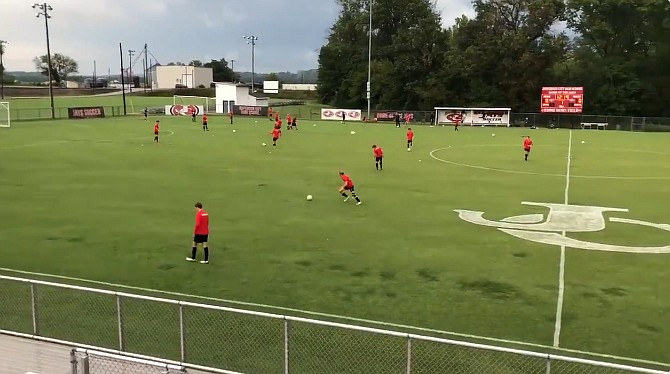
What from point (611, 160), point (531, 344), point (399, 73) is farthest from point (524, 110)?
point (531, 344)

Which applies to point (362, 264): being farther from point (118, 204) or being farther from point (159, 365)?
point (118, 204)

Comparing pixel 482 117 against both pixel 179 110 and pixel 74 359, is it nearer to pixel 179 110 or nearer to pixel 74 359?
pixel 179 110

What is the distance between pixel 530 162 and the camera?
3616 centimetres

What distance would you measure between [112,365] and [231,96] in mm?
84691

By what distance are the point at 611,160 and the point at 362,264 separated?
29056 millimetres

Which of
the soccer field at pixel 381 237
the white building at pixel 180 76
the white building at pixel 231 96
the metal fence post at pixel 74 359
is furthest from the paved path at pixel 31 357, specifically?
the white building at pixel 180 76

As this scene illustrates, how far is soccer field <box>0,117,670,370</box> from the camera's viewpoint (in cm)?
1223

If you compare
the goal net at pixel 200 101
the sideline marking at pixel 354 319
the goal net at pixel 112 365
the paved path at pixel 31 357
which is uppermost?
the goal net at pixel 200 101

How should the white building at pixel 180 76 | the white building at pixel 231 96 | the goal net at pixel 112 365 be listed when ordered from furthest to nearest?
1. the white building at pixel 180 76
2. the white building at pixel 231 96
3. the goal net at pixel 112 365

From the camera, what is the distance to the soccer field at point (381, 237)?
481 inches

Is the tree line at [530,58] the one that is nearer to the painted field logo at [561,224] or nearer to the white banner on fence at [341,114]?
the white banner on fence at [341,114]

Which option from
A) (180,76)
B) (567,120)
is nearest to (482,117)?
(567,120)

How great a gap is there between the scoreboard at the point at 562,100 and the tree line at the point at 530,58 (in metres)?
14.8

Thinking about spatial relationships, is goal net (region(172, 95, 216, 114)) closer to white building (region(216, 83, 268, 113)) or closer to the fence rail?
white building (region(216, 83, 268, 113))
